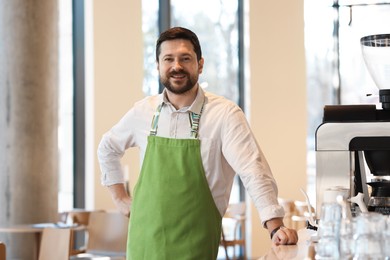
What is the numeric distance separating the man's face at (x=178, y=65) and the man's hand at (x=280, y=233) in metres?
0.61

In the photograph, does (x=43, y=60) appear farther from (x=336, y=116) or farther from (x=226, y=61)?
(x=336, y=116)

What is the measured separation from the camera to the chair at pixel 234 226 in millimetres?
8852

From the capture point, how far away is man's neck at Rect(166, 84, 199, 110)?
3238mm

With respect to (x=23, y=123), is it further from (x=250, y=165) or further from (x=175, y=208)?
(x=250, y=165)

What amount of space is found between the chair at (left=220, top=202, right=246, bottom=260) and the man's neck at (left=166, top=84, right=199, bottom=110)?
17.9ft

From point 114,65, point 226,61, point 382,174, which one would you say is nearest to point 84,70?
point 114,65

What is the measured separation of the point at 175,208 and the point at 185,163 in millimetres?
166

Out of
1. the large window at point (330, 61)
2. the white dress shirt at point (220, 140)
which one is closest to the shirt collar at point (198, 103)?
the white dress shirt at point (220, 140)

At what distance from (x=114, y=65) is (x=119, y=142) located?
551cm

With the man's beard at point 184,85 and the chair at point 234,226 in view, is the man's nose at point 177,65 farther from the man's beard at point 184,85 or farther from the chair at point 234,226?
the chair at point 234,226

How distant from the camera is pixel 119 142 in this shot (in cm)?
353

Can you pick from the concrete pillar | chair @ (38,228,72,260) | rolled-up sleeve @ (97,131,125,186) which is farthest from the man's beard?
the concrete pillar

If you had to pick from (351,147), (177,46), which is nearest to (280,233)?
(351,147)

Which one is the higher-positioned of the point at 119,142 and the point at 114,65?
the point at 114,65
